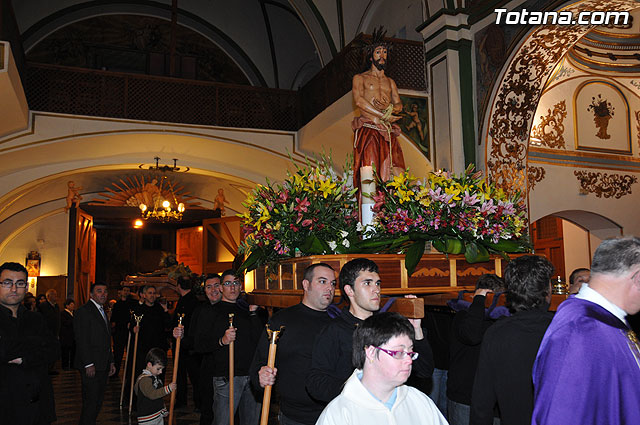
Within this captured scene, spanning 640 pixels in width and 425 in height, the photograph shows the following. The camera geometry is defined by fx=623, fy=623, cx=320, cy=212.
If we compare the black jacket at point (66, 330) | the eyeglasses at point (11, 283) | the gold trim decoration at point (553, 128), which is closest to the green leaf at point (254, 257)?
the eyeglasses at point (11, 283)

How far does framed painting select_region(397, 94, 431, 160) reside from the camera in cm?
973

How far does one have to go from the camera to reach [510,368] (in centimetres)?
284

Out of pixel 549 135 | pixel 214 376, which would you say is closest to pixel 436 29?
pixel 549 135

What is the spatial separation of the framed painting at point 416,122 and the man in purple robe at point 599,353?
772 cm

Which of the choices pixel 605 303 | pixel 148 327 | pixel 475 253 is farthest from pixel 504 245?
pixel 148 327

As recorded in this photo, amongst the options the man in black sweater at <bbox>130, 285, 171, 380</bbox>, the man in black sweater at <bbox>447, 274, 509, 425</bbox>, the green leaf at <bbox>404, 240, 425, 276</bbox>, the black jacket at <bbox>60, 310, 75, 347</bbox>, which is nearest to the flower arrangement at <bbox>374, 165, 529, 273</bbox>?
the green leaf at <bbox>404, 240, 425, 276</bbox>

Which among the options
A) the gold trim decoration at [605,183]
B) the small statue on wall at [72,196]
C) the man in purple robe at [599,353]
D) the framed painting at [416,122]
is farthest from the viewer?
the small statue on wall at [72,196]

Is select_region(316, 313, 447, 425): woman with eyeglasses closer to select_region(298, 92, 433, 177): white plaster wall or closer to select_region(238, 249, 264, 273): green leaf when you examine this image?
select_region(238, 249, 264, 273): green leaf

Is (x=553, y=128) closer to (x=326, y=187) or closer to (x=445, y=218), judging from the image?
(x=445, y=218)

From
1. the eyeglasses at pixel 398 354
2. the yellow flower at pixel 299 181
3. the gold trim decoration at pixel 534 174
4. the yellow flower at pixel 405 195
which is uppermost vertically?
the gold trim decoration at pixel 534 174

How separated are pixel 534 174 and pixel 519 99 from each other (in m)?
2.43

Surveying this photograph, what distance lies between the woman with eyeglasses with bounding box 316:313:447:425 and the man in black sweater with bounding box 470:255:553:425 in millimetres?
803

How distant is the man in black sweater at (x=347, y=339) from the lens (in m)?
2.93

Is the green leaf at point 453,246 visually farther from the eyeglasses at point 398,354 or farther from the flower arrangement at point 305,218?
the eyeglasses at point 398,354
